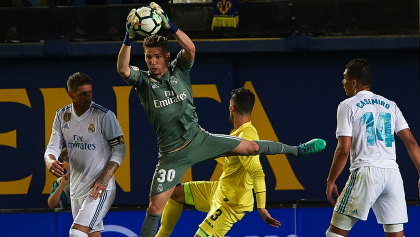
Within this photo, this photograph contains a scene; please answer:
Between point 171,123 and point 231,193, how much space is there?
917 millimetres

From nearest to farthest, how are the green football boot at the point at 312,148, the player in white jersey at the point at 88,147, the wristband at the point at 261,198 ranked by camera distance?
the player in white jersey at the point at 88,147 → the wristband at the point at 261,198 → the green football boot at the point at 312,148

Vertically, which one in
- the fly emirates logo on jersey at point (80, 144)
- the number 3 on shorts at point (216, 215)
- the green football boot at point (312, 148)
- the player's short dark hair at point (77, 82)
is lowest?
the number 3 on shorts at point (216, 215)

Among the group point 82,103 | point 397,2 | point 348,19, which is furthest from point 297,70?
point 82,103

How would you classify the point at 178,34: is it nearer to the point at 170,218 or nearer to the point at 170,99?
the point at 170,99

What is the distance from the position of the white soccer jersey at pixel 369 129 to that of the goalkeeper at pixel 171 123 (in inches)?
33.3

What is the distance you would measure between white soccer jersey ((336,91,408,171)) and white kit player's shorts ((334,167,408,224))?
9 centimetres

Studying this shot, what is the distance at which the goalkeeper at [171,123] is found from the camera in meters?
4.63

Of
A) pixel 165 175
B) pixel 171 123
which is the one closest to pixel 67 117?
pixel 171 123

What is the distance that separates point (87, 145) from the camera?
16.3 ft

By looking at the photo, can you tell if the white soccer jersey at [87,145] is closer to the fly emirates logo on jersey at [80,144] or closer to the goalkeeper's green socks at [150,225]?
the fly emirates logo on jersey at [80,144]

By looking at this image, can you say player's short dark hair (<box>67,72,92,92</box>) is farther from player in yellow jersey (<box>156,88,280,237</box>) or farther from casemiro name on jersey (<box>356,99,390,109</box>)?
casemiro name on jersey (<box>356,99,390,109</box>)

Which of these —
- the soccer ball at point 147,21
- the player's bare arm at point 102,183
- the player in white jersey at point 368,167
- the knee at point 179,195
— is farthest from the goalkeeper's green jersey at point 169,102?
the player in white jersey at point 368,167

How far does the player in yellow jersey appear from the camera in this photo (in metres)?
4.92

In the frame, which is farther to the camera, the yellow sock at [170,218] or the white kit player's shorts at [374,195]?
the yellow sock at [170,218]
